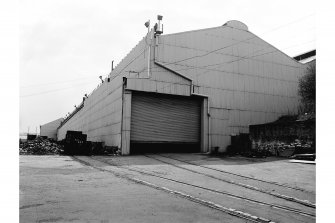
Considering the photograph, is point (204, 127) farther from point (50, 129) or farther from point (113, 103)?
point (50, 129)

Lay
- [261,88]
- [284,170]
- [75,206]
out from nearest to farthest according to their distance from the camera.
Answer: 1. [75,206]
2. [284,170]
3. [261,88]

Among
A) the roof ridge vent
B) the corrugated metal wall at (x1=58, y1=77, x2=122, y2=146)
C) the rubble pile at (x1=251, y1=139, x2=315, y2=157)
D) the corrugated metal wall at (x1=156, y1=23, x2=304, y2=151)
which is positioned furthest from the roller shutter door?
the roof ridge vent

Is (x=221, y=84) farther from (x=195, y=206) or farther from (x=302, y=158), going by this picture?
(x=195, y=206)

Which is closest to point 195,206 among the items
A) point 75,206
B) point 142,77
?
point 75,206

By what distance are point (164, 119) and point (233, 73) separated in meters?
7.13

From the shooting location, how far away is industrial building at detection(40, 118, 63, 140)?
8025cm

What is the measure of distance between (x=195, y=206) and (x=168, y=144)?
16832 mm

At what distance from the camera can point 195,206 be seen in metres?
6.03

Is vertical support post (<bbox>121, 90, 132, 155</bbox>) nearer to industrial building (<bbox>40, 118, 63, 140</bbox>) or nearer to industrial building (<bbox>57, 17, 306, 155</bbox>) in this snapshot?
industrial building (<bbox>57, 17, 306, 155</bbox>)

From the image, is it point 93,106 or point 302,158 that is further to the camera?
point 93,106

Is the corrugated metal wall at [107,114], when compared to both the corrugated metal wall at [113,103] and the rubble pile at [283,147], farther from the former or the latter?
the rubble pile at [283,147]

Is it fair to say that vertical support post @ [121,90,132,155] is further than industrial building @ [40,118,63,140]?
No

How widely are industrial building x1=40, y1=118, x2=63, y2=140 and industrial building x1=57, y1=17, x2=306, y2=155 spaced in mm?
61113

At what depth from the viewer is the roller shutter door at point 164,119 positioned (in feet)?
67.6
